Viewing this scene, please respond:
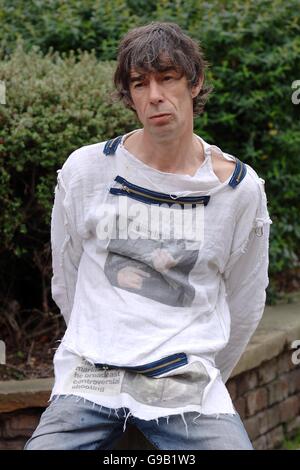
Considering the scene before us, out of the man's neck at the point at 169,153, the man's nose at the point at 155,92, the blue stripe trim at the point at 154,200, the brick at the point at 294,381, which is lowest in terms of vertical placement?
the brick at the point at 294,381

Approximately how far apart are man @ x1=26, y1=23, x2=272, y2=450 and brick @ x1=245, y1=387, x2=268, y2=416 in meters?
1.99

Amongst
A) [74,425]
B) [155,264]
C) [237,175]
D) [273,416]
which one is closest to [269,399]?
[273,416]

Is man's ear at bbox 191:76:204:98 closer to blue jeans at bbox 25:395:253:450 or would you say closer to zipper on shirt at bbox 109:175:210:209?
zipper on shirt at bbox 109:175:210:209

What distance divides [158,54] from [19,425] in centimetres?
211

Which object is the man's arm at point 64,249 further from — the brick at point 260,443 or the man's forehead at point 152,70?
the brick at point 260,443

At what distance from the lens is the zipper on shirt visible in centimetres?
343

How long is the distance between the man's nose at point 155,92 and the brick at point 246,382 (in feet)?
8.00

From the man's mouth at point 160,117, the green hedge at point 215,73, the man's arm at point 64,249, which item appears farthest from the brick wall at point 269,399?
the man's mouth at point 160,117

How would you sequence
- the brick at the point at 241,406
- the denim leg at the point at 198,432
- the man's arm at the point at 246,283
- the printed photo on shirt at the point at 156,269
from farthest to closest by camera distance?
the brick at the point at 241,406
the man's arm at the point at 246,283
the printed photo on shirt at the point at 156,269
the denim leg at the point at 198,432

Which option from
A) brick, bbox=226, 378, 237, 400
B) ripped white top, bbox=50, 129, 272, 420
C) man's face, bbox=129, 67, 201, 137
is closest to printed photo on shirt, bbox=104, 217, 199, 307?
ripped white top, bbox=50, 129, 272, 420

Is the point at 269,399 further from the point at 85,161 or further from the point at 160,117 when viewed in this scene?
the point at 160,117

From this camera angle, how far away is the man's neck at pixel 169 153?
3.46 m

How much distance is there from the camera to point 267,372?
5.79 metres
